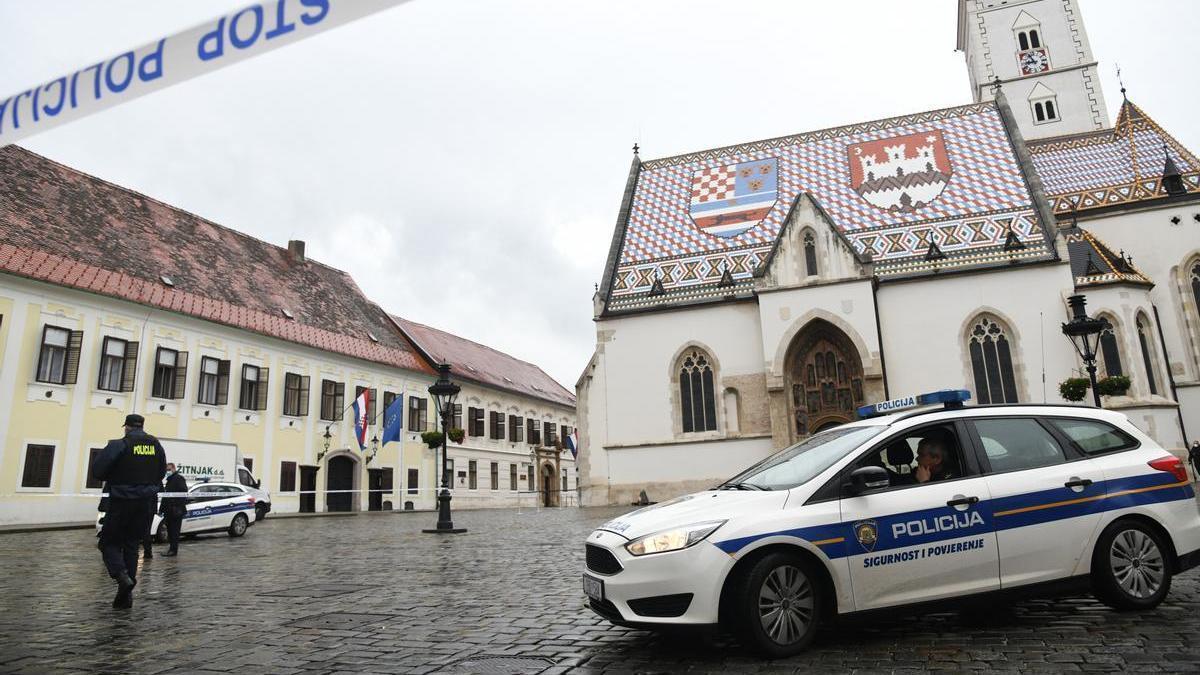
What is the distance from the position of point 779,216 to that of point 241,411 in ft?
76.1

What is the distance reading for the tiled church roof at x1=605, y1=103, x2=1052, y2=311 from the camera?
27.3 metres

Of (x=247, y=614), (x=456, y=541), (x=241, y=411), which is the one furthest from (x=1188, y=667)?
(x=241, y=411)

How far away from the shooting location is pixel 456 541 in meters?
15.4

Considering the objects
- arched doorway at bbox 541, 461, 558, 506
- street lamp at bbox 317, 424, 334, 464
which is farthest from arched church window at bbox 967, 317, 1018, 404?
arched doorway at bbox 541, 461, 558, 506

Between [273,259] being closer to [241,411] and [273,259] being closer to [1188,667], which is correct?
[241,411]

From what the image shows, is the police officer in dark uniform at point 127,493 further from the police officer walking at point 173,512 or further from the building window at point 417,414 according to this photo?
the building window at point 417,414

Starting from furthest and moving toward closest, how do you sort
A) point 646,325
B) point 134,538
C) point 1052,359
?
point 646,325 < point 1052,359 < point 134,538

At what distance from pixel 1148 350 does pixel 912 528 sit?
1005 inches

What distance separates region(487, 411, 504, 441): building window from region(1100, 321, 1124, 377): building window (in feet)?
104

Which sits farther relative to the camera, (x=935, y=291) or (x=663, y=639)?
(x=935, y=291)

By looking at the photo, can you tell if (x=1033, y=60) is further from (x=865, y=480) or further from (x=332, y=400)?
(x=865, y=480)

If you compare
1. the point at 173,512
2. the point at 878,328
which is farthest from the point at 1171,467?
the point at 878,328

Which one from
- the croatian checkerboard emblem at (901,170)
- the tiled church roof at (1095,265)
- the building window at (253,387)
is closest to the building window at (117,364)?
the building window at (253,387)

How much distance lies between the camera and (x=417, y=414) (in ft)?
133
